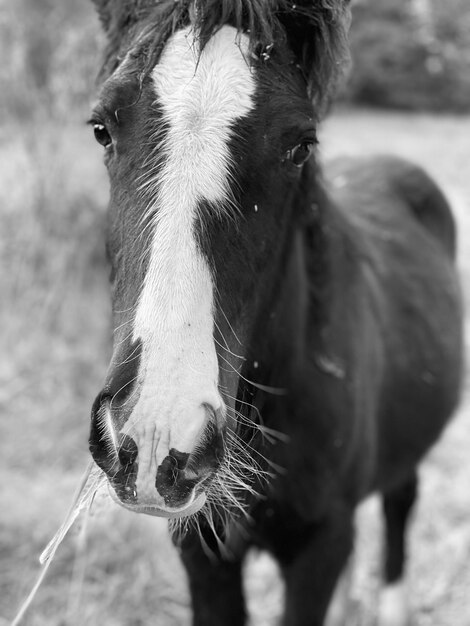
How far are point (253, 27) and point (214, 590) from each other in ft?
5.68

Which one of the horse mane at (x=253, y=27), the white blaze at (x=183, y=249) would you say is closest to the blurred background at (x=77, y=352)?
the horse mane at (x=253, y=27)

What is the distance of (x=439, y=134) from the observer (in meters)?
9.85

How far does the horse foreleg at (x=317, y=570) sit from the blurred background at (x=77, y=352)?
0.22 metres

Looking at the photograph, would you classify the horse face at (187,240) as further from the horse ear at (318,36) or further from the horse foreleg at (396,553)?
the horse foreleg at (396,553)

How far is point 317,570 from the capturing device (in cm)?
214

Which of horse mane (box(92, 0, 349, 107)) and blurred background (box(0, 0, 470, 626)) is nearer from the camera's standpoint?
horse mane (box(92, 0, 349, 107))

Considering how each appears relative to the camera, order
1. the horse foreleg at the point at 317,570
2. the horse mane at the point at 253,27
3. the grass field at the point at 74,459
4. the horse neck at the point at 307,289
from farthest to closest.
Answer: the grass field at the point at 74,459, the horse foreleg at the point at 317,570, the horse neck at the point at 307,289, the horse mane at the point at 253,27

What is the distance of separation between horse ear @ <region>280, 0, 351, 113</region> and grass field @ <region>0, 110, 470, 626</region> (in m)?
0.98

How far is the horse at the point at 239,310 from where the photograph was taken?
48.1 inches

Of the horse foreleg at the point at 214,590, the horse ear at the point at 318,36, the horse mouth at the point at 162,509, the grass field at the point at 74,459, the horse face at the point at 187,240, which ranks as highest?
the horse ear at the point at 318,36

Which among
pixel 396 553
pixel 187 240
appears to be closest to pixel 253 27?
pixel 187 240

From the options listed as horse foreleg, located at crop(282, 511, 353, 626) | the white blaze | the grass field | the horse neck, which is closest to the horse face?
the white blaze

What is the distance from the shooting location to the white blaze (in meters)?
1.17

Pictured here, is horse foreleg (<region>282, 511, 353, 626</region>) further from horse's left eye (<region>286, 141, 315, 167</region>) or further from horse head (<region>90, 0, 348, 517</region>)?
horse's left eye (<region>286, 141, 315, 167</region>)
